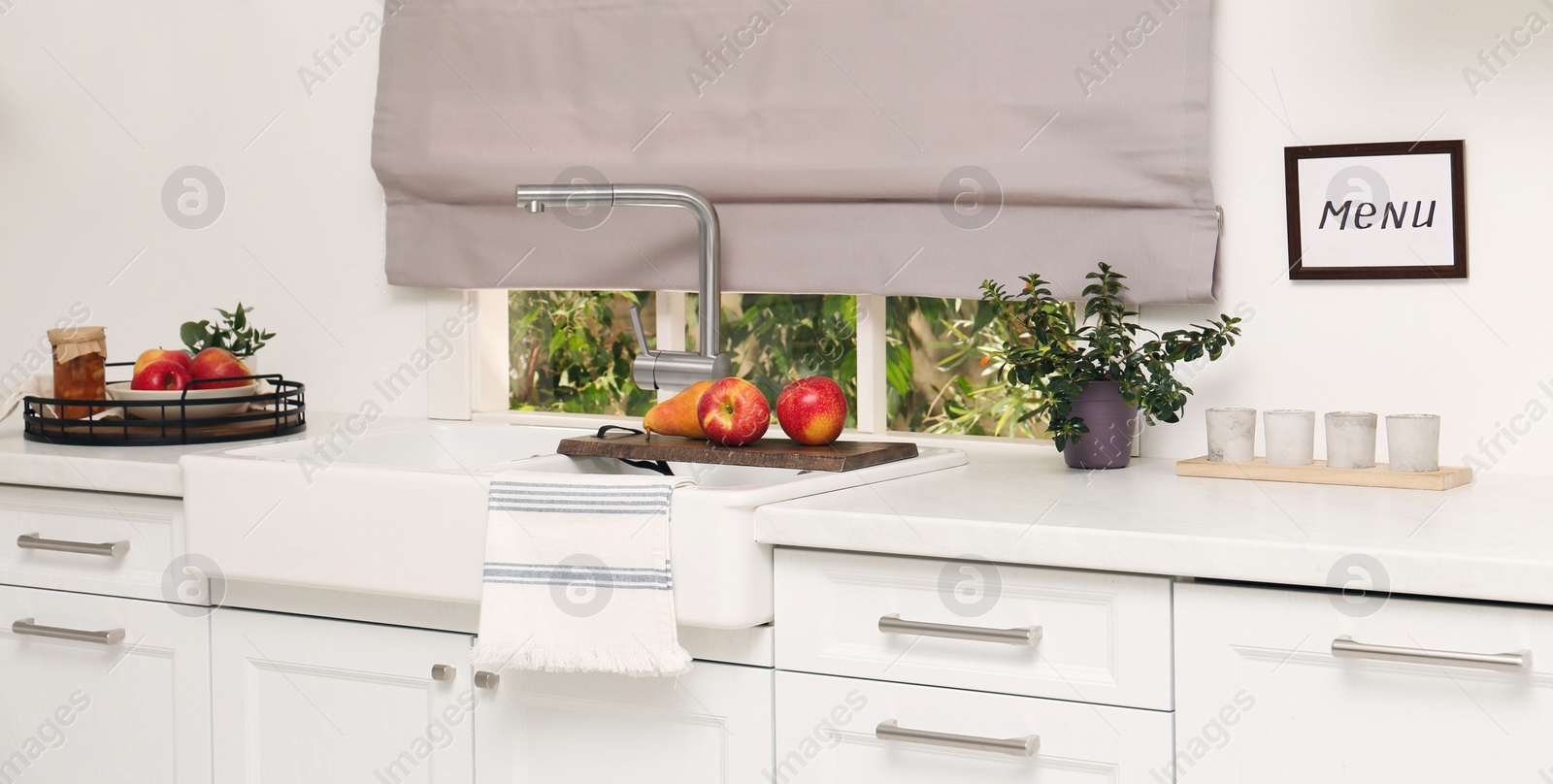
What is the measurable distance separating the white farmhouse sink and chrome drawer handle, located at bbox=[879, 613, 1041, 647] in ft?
0.45

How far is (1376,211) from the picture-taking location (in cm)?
166

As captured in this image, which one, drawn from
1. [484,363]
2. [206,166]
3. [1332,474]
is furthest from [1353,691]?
[206,166]

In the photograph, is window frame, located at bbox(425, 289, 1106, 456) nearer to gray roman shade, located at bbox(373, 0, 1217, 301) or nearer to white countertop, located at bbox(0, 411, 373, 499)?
gray roman shade, located at bbox(373, 0, 1217, 301)

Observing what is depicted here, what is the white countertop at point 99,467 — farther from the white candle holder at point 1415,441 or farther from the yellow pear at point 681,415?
the white candle holder at point 1415,441

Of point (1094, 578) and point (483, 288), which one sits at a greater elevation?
point (483, 288)

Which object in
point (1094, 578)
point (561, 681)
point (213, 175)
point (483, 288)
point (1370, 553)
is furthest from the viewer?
point (213, 175)

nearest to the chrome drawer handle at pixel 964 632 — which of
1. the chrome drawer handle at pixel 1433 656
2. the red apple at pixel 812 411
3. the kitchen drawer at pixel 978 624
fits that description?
the kitchen drawer at pixel 978 624

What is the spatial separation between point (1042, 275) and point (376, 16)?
4.12 feet

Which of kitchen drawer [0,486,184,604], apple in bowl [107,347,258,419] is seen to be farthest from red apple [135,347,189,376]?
kitchen drawer [0,486,184,604]

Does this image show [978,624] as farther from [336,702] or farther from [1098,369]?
[336,702]

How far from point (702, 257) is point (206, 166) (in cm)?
112

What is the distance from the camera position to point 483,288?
217 centimetres

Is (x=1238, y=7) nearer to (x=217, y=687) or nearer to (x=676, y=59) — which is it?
(x=676, y=59)

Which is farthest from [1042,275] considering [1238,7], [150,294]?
[150,294]
